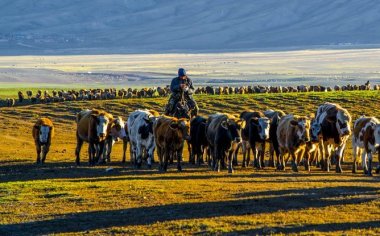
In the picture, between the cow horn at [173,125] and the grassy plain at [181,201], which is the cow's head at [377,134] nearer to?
the grassy plain at [181,201]

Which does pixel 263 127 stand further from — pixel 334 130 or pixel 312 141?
pixel 334 130

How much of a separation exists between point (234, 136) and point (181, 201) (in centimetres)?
698

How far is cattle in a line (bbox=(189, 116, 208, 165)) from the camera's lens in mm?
31188

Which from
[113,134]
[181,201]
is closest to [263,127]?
[113,134]

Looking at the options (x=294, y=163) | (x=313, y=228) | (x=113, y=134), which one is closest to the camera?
(x=313, y=228)

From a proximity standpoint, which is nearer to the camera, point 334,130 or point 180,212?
point 180,212

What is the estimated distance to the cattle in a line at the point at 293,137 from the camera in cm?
2856

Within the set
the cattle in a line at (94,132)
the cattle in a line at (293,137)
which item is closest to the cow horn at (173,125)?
the cattle in a line at (293,137)

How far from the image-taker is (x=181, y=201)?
21.5 metres

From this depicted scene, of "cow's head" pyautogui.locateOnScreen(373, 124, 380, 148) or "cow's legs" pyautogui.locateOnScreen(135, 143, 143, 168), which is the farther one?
"cow's legs" pyautogui.locateOnScreen(135, 143, 143, 168)

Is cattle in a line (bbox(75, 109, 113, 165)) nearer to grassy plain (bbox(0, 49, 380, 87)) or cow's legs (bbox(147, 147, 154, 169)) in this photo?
cow's legs (bbox(147, 147, 154, 169))

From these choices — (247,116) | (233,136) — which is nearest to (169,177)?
(233,136)

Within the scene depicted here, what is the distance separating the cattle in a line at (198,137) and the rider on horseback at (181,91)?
1012 millimetres

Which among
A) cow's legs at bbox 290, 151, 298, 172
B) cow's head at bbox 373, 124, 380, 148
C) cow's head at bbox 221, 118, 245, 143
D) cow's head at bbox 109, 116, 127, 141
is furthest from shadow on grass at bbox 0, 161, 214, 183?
cow's head at bbox 373, 124, 380, 148
